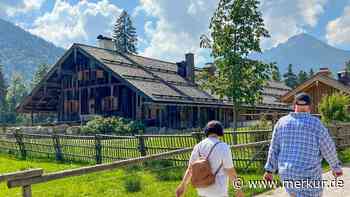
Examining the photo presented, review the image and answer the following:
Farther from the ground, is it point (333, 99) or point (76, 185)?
point (333, 99)

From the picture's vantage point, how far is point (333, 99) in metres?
19.3

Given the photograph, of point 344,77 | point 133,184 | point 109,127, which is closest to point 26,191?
point 133,184

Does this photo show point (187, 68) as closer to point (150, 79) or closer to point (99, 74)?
point (150, 79)

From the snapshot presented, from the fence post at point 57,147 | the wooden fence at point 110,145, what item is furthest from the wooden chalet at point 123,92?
the fence post at point 57,147

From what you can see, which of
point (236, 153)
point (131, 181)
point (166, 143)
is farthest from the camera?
point (166, 143)

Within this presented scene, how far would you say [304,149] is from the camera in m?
5.09

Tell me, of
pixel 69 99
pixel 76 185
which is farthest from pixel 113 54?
pixel 76 185

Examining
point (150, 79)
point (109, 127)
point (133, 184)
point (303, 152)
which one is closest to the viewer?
point (303, 152)

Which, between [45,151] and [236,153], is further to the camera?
[45,151]

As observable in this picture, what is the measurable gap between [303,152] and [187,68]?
3530cm

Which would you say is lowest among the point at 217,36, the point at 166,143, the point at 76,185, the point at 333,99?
the point at 76,185

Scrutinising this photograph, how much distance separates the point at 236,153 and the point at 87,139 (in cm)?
658

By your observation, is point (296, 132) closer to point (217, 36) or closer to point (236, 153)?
point (236, 153)

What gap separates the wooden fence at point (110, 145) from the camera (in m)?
13.5
